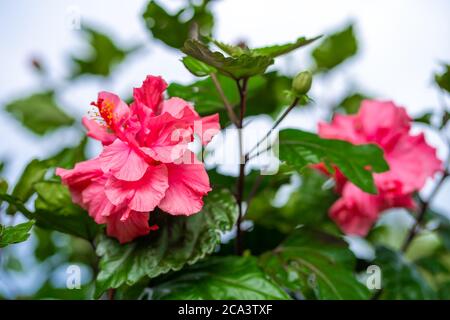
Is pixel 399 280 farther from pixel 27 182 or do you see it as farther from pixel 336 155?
pixel 27 182

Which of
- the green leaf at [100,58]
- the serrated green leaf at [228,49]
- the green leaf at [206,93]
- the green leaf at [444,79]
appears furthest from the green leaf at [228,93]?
the green leaf at [100,58]

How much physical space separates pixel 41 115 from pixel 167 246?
2.47 ft

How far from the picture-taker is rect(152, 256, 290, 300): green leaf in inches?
24.8

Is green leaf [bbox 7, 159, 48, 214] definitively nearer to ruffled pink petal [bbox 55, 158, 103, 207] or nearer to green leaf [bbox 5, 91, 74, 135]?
ruffled pink petal [bbox 55, 158, 103, 207]

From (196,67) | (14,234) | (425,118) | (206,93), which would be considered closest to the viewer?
(14,234)

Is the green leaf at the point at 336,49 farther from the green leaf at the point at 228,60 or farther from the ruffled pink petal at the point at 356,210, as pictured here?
the green leaf at the point at 228,60

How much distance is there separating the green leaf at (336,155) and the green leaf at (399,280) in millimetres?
182

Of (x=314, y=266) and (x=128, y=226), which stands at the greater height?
(x=128, y=226)

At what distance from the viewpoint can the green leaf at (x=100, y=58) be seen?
1294mm

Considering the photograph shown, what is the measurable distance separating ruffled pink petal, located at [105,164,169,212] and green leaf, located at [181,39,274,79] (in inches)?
4.6

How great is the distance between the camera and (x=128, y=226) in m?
0.60

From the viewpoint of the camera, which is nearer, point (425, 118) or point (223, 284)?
point (223, 284)

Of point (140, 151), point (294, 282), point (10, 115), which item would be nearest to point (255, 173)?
point (294, 282)

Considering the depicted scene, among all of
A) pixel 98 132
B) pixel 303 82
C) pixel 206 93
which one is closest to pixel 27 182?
pixel 98 132
